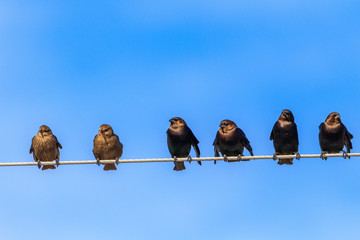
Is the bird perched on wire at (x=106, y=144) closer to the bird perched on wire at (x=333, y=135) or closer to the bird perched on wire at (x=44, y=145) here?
the bird perched on wire at (x=44, y=145)

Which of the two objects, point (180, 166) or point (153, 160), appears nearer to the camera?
point (153, 160)

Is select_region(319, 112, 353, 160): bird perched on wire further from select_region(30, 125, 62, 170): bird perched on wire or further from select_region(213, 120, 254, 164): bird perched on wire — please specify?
select_region(30, 125, 62, 170): bird perched on wire

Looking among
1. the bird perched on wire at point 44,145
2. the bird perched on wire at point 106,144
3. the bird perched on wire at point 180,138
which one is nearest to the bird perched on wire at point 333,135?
the bird perched on wire at point 180,138

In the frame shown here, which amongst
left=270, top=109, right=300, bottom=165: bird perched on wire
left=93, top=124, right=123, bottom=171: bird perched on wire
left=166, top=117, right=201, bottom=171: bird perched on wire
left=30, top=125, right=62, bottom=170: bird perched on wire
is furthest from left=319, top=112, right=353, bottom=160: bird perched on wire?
left=30, top=125, right=62, bottom=170: bird perched on wire

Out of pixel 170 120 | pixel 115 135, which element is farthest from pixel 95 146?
pixel 170 120

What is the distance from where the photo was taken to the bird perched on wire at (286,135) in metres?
16.0

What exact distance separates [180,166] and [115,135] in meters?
1.47

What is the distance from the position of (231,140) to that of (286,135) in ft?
3.55

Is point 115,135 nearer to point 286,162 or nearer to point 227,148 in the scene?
point 227,148

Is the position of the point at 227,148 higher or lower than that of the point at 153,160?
higher

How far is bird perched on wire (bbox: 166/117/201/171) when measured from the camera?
642 inches

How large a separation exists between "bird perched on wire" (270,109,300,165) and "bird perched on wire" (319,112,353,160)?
0.56 metres

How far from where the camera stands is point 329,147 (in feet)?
53.1

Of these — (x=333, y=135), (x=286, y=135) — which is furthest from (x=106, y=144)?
(x=333, y=135)
